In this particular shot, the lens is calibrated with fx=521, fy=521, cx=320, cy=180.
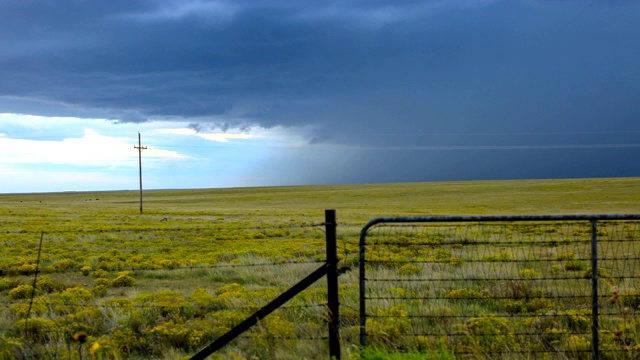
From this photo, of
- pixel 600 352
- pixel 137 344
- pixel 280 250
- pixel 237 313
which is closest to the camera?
pixel 600 352

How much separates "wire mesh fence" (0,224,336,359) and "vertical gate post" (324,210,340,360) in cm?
14

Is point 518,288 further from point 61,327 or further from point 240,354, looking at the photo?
point 61,327

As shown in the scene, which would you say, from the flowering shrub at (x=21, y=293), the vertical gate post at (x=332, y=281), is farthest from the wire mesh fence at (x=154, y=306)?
the vertical gate post at (x=332, y=281)

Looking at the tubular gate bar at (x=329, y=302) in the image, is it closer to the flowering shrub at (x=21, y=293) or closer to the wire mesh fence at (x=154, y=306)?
the wire mesh fence at (x=154, y=306)

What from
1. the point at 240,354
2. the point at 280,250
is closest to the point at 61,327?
the point at 240,354

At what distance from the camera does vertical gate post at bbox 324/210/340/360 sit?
209 inches

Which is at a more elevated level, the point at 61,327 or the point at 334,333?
the point at 334,333

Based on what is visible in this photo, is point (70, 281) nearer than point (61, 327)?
No

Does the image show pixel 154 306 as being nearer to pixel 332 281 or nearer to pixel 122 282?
pixel 332 281

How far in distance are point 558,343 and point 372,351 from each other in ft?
9.12

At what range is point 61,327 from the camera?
7812 mm

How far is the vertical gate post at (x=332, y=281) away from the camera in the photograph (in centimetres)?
531

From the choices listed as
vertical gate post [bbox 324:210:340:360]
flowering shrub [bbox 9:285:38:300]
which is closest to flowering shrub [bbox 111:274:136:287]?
flowering shrub [bbox 9:285:38:300]

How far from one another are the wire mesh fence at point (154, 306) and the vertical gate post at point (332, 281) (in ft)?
0.47
